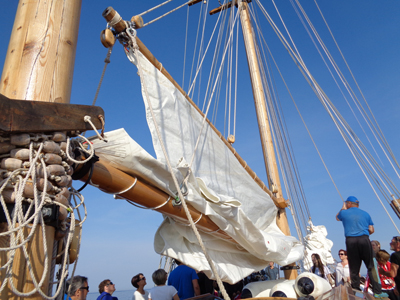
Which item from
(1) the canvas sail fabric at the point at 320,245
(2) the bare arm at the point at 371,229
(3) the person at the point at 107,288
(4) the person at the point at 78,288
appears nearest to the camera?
(4) the person at the point at 78,288

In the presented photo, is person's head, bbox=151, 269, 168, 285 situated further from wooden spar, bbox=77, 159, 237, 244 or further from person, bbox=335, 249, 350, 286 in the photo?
person, bbox=335, 249, 350, 286

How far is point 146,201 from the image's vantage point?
233 cm

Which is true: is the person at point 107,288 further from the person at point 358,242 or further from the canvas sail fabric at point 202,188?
the person at point 358,242

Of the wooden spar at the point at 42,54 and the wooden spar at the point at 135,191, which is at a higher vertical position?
the wooden spar at the point at 42,54

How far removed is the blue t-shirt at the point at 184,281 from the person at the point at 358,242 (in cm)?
207

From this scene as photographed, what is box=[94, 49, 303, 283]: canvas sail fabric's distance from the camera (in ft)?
8.68

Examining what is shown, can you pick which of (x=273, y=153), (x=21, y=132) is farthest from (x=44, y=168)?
(x=273, y=153)

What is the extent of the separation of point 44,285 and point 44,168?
517 millimetres

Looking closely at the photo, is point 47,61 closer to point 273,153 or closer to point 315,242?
point 273,153

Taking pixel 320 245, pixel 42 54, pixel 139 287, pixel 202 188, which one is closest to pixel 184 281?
pixel 139 287

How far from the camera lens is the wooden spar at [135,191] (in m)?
1.92

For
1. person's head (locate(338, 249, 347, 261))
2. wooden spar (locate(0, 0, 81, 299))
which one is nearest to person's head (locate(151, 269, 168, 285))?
wooden spar (locate(0, 0, 81, 299))

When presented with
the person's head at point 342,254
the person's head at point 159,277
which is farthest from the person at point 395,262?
the person's head at point 159,277

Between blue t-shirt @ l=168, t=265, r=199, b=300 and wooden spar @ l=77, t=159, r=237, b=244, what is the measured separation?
1.24 metres
